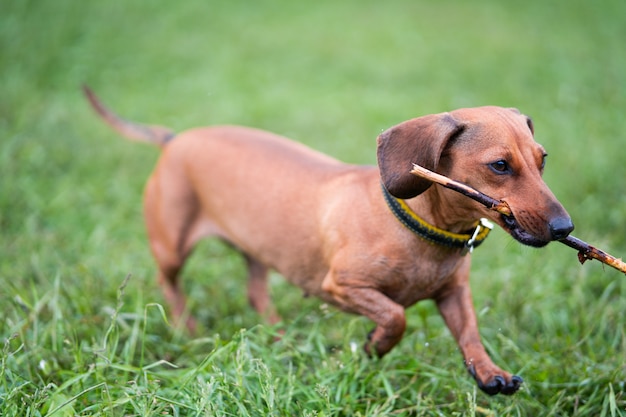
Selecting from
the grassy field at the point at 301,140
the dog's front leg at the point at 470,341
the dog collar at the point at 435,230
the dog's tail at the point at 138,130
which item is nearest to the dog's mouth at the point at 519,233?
the dog collar at the point at 435,230

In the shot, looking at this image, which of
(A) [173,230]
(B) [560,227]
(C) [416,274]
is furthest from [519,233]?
(A) [173,230]

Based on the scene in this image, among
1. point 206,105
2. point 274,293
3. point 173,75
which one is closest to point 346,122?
point 206,105

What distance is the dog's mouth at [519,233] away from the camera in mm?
2779

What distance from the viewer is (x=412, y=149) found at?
3021 millimetres

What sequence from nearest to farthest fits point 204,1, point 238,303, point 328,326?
point 328,326
point 238,303
point 204,1

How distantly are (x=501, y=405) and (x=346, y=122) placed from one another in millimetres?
5544

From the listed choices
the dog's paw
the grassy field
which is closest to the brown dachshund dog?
the dog's paw

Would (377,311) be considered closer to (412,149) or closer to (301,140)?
(412,149)

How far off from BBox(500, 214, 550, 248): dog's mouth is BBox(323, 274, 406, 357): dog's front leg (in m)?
0.75

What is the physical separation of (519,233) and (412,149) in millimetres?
576

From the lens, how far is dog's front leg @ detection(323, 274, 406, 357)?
3.40 metres

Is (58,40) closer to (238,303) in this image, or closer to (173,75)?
(173,75)

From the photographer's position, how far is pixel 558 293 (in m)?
4.68

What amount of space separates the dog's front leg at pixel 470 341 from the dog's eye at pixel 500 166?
840 millimetres
